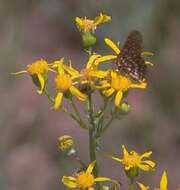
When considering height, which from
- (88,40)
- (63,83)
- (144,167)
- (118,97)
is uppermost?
(88,40)

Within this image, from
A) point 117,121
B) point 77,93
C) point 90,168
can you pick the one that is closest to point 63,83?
point 77,93

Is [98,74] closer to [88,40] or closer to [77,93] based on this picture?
[77,93]

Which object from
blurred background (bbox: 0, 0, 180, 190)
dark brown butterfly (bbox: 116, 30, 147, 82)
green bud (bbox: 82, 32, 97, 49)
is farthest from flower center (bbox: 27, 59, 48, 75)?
blurred background (bbox: 0, 0, 180, 190)

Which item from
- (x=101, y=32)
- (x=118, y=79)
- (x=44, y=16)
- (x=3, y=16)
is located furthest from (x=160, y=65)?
(x=118, y=79)

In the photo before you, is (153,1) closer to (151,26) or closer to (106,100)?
(151,26)

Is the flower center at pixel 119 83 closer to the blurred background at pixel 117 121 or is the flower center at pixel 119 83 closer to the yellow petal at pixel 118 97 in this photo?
the yellow petal at pixel 118 97
